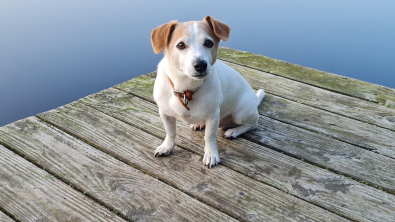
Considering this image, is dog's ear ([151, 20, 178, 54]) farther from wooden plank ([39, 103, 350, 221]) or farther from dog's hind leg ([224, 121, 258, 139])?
dog's hind leg ([224, 121, 258, 139])

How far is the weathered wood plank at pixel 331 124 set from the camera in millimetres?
2605

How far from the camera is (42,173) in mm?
2273

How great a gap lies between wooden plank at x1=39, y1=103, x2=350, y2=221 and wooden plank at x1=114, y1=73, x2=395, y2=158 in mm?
598

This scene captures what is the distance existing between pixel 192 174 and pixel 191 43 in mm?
789

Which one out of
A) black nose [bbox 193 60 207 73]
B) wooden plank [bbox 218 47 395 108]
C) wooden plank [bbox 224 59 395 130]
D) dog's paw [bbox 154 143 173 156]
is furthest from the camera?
wooden plank [bbox 218 47 395 108]

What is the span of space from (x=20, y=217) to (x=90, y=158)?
1.87 ft

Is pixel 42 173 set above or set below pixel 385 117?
below

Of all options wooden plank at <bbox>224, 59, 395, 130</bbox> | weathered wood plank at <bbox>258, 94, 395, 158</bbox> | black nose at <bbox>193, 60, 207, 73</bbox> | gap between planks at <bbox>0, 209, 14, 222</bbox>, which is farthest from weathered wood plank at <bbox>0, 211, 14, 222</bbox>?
wooden plank at <bbox>224, 59, 395, 130</bbox>

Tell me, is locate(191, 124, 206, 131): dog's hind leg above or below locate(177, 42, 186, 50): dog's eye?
below

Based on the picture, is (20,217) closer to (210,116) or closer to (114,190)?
(114,190)

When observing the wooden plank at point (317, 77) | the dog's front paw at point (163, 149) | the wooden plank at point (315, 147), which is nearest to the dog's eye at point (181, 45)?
the dog's front paw at point (163, 149)

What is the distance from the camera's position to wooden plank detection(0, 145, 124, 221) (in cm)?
197

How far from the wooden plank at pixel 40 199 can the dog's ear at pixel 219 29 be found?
1118 millimetres

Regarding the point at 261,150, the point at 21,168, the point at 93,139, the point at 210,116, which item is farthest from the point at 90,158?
the point at 261,150
